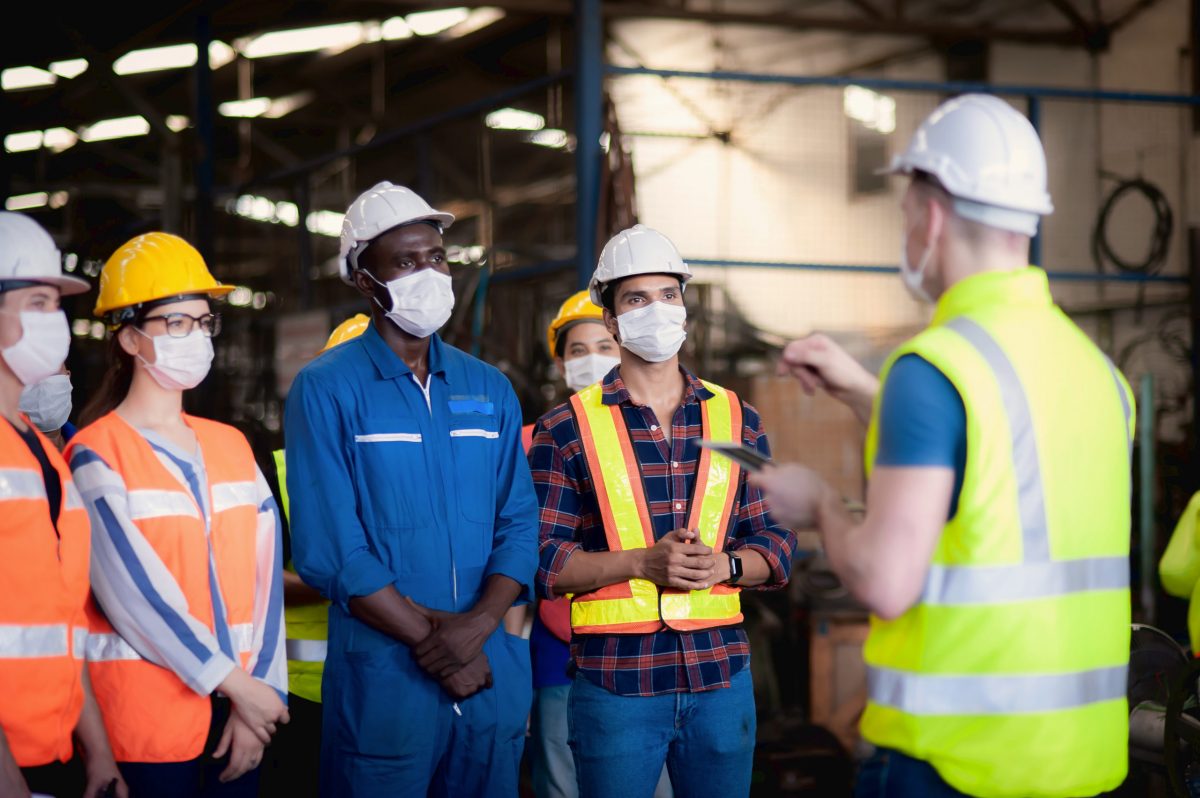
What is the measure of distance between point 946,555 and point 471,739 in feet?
5.27

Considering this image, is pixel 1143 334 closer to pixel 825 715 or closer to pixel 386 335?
A: pixel 825 715

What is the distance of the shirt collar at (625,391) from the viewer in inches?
140

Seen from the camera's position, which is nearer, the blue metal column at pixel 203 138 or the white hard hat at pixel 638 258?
the white hard hat at pixel 638 258

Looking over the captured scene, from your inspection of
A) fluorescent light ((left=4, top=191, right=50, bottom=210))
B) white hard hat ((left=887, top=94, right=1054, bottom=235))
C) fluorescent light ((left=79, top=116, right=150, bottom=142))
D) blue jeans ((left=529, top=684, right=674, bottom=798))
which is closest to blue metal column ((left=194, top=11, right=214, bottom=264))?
fluorescent light ((left=79, top=116, right=150, bottom=142))

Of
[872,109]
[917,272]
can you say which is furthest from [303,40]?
[917,272]

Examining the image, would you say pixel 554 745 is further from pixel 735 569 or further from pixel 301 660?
pixel 735 569

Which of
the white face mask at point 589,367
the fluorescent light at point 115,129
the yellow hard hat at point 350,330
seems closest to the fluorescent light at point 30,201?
the fluorescent light at point 115,129

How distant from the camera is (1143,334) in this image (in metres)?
10.2

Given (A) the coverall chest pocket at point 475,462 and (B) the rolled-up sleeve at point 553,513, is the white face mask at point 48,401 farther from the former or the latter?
(B) the rolled-up sleeve at point 553,513

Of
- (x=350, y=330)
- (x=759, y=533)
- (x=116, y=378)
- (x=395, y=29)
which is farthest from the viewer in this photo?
(x=395, y=29)

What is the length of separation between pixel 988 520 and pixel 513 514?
1.62 metres

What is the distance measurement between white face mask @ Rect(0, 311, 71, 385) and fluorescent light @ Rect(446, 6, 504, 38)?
39.8ft

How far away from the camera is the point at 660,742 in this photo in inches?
130

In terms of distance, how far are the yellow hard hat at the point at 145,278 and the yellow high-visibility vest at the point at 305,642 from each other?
0.85 m
